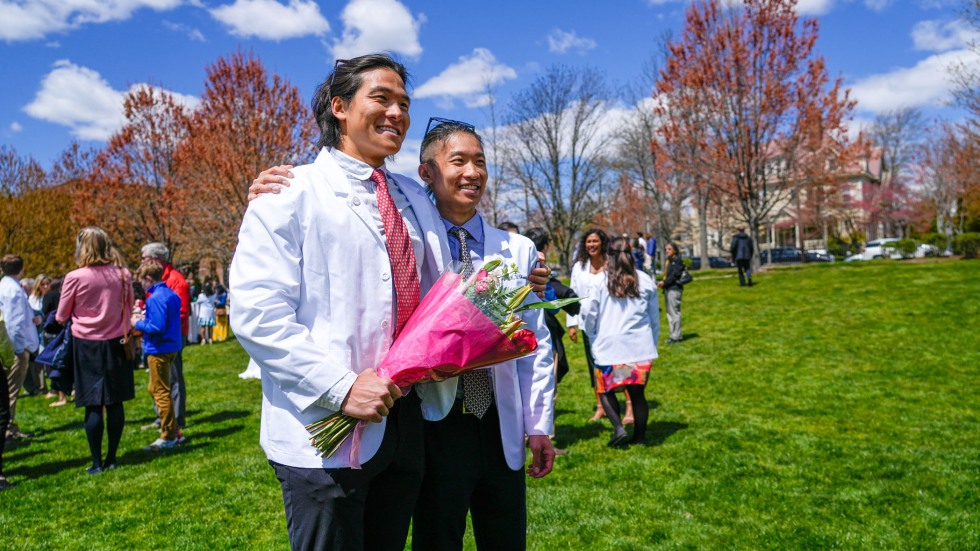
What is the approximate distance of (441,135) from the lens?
2.67 meters

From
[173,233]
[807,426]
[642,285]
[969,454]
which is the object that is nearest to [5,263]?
[642,285]

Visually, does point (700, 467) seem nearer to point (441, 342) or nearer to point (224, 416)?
point (441, 342)

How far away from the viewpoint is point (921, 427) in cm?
744

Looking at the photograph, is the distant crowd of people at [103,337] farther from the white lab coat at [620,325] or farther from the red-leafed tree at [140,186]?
the red-leafed tree at [140,186]

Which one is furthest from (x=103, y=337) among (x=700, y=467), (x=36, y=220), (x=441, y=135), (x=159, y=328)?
(x=36, y=220)

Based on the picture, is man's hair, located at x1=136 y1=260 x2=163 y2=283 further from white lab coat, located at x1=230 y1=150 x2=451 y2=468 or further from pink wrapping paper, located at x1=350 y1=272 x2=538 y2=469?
pink wrapping paper, located at x1=350 y1=272 x2=538 y2=469

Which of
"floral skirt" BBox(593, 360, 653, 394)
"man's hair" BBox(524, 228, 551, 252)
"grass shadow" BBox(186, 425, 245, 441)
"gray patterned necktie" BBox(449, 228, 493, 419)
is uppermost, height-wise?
"man's hair" BBox(524, 228, 551, 252)

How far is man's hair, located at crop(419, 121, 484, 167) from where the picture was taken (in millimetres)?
2648

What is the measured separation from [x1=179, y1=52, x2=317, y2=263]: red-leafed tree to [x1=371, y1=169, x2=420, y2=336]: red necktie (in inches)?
821

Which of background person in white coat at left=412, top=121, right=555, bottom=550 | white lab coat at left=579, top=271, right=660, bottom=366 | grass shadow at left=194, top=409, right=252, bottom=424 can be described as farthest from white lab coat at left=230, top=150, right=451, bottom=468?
grass shadow at left=194, top=409, right=252, bottom=424

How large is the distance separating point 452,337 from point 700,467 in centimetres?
492

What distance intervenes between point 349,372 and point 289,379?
163 millimetres

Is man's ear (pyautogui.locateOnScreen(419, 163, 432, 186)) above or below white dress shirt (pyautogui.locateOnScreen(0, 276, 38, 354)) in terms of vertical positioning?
above

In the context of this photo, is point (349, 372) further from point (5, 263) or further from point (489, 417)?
point (5, 263)
